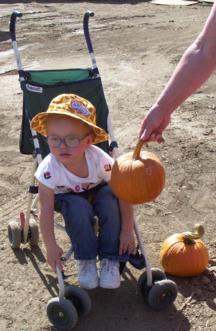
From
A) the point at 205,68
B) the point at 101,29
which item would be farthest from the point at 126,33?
the point at 205,68

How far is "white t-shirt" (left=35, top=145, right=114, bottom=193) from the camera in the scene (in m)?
3.53

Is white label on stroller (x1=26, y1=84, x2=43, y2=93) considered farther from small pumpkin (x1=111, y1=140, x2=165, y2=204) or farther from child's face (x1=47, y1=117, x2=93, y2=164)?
small pumpkin (x1=111, y1=140, x2=165, y2=204)

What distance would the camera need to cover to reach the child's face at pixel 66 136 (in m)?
3.40

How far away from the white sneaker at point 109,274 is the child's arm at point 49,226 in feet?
0.89

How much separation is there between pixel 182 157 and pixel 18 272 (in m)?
2.32

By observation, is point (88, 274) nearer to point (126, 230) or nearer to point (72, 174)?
point (126, 230)

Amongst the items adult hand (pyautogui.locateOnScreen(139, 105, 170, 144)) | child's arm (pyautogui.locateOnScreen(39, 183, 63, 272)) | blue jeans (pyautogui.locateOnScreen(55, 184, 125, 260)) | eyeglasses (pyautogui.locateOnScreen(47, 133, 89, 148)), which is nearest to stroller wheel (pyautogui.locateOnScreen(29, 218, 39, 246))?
blue jeans (pyautogui.locateOnScreen(55, 184, 125, 260))

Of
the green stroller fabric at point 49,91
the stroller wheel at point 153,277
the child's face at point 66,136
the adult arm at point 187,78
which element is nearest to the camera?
the adult arm at point 187,78

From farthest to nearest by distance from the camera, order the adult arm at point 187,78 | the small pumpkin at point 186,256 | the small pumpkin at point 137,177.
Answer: the small pumpkin at point 186,256 → the small pumpkin at point 137,177 → the adult arm at point 187,78

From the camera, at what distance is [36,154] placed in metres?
3.95

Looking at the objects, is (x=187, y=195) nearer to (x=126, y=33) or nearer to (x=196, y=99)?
(x=196, y=99)

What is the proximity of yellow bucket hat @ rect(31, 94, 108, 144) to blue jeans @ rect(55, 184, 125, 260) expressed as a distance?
1.22ft

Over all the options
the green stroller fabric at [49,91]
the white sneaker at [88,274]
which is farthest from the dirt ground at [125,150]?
the green stroller fabric at [49,91]

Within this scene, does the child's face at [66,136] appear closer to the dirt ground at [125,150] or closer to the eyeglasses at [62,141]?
the eyeglasses at [62,141]
